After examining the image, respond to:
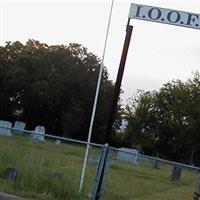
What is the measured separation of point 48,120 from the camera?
256 ft

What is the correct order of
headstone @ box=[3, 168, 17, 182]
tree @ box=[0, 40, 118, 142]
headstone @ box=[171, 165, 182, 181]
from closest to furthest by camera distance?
headstone @ box=[3, 168, 17, 182] → headstone @ box=[171, 165, 182, 181] → tree @ box=[0, 40, 118, 142]

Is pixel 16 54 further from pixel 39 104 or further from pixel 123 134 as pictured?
pixel 123 134

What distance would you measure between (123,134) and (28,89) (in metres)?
15.5

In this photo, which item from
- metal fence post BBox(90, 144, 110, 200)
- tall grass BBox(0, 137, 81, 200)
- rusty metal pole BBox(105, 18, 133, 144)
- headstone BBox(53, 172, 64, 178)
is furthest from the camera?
headstone BBox(53, 172, 64, 178)

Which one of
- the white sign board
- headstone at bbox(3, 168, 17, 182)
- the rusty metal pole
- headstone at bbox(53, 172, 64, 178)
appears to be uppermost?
the white sign board

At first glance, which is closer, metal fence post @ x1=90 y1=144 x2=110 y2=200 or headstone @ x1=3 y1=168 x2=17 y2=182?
metal fence post @ x1=90 y1=144 x2=110 y2=200

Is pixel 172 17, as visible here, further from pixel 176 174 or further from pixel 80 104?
pixel 80 104

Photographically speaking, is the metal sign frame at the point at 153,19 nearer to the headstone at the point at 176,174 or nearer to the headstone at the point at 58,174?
the headstone at the point at 58,174

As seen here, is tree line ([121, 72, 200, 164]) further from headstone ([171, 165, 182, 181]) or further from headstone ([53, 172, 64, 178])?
headstone ([53, 172, 64, 178])

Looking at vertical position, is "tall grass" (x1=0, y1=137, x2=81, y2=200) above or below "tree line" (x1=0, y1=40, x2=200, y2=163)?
below

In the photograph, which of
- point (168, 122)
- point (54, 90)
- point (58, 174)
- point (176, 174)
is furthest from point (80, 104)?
point (58, 174)

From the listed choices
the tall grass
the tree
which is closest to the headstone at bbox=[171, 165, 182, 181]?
the tall grass

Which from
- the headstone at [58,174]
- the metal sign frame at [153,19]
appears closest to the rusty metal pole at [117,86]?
the metal sign frame at [153,19]

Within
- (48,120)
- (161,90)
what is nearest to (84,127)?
(48,120)
